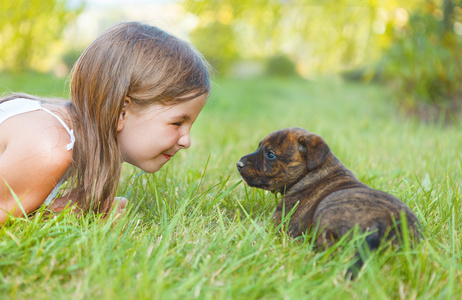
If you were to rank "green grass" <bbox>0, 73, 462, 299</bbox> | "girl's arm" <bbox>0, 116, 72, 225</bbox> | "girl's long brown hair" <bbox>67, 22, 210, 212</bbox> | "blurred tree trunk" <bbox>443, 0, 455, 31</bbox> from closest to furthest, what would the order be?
"green grass" <bbox>0, 73, 462, 299</bbox>
"girl's arm" <bbox>0, 116, 72, 225</bbox>
"girl's long brown hair" <bbox>67, 22, 210, 212</bbox>
"blurred tree trunk" <bbox>443, 0, 455, 31</bbox>

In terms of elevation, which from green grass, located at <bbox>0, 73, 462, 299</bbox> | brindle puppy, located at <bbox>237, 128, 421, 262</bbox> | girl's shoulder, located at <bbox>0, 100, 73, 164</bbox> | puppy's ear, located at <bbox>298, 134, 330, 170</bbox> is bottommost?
green grass, located at <bbox>0, 73, 462, 299</bbox>

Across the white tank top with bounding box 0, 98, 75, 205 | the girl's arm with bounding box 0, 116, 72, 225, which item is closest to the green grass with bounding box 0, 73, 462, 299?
the girl's arm with bounding box 0, 116, 72, 225

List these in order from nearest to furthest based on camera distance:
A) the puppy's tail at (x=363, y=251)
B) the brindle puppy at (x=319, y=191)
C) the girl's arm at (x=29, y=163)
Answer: the puppy's tail at (x=363, y=251)
the brindle puppy at (x=319, y=191)
the girl's arm at (x=29, y=163)

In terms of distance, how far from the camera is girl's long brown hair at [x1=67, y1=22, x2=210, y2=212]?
2.58m

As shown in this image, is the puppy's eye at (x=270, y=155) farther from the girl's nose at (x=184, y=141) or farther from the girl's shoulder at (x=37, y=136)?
the girl's shoulder at (x=37, y=136)

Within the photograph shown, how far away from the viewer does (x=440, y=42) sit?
701cm

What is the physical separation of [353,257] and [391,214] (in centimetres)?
28

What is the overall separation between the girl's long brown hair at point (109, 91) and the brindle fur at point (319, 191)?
0.67 m

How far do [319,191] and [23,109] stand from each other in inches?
70.2

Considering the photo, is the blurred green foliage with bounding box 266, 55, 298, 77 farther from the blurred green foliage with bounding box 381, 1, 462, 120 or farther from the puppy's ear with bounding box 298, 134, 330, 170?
the puppy's ear with bounding box 298, 134, 330, 170

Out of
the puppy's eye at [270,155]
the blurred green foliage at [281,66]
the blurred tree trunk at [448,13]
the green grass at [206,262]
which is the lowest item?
the blurred green foliage at [281,66]

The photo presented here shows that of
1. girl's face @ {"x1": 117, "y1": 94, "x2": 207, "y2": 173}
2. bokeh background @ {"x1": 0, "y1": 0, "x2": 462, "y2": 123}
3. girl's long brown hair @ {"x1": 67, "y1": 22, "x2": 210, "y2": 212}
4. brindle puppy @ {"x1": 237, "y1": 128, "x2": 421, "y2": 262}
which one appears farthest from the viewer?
bokeh background @ {"x1": 0, "y1": 0, "x2": 462, "y2": 123}

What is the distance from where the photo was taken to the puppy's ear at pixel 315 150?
255cm

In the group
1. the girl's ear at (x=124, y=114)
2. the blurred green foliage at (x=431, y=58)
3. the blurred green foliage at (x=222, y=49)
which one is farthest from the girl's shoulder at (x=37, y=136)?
the blurred green foliage at (x=222, y=49)
